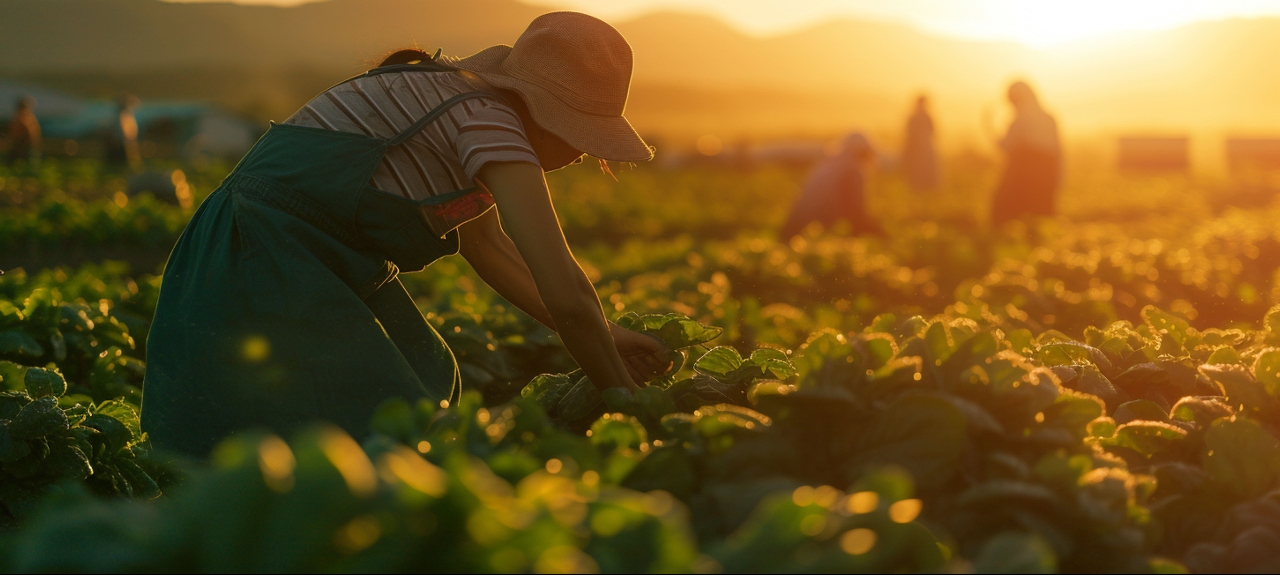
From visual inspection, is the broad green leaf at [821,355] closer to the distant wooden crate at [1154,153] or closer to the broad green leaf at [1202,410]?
the broad green leaf at [1202,410]

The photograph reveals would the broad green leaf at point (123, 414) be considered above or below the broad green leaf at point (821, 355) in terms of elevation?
below

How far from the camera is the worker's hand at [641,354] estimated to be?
2414 millimetres

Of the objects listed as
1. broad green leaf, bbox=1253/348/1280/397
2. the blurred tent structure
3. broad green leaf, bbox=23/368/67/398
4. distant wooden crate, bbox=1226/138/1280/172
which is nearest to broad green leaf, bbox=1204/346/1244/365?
broad green leaf, bbox=1253/348/1280/397

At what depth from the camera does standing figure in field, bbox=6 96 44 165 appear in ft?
61.2

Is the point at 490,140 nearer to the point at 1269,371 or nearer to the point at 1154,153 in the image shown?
the point at 1269,371

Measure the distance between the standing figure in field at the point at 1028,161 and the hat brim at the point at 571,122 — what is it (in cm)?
981

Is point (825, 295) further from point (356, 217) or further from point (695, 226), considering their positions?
point (695, 226)

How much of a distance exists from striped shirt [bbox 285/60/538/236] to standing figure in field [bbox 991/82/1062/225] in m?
10.1

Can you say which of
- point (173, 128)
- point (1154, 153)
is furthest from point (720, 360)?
point (1154, 153)

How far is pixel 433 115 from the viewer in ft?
7.43

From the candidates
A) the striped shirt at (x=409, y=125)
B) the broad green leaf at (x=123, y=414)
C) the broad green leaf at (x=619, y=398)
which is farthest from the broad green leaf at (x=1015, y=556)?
the broad green leaf at (x=123, y=414)

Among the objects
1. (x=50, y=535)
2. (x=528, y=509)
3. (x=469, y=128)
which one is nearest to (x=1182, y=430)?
(x=528, y=509)

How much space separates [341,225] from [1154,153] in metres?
44.4

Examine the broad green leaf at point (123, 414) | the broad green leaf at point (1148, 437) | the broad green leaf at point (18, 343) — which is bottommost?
the broad green leaf at point (18, 343)
